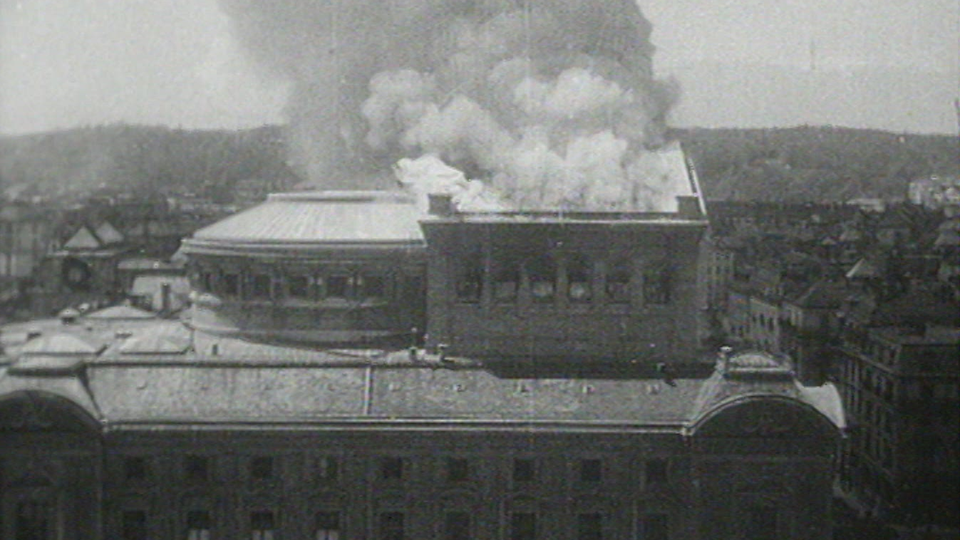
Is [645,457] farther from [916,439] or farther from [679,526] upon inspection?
[916,439]

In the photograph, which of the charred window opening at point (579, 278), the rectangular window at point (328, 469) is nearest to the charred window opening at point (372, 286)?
the charred window opening at point (579, 278)

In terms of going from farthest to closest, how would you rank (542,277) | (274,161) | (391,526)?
(274,161)
(542,277)
(391,526)

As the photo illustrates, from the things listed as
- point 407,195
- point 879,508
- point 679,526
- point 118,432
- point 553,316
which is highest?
point 407,195

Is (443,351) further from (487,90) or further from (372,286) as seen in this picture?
(487,90)

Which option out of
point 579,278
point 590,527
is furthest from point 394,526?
point 579,278

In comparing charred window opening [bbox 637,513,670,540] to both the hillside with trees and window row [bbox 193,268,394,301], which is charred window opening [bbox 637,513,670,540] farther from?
the hillside with trees

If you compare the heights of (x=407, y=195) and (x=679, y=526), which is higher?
(x=407, y=195)

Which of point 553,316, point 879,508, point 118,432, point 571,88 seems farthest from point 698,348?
point 118,432
